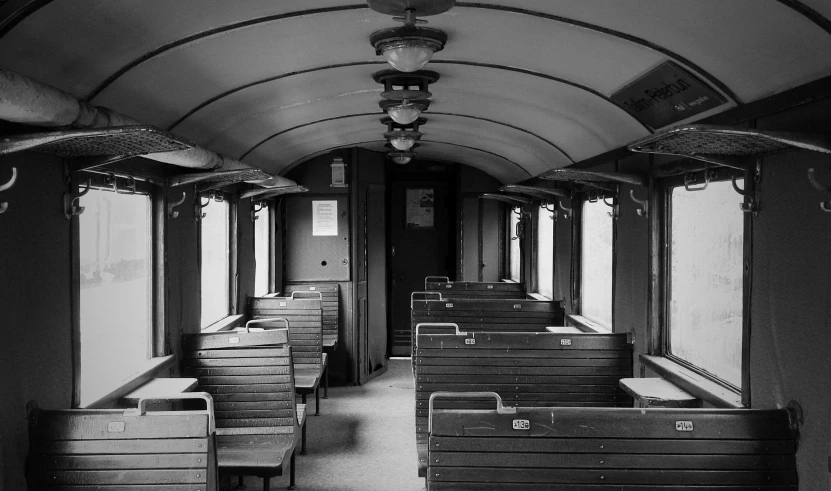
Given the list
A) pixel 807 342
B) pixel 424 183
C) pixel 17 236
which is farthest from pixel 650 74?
pixel 424 183

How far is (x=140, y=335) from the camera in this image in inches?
234

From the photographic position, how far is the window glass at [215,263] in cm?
789

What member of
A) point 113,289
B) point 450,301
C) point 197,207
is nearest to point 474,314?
point 450,301

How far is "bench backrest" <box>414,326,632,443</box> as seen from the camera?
5863 mm

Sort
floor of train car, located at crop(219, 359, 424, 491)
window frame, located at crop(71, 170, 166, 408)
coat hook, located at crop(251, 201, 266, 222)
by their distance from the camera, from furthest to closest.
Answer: coat hook, located at crop(251, 201, 266, 222) → floor of train car, located at crop(219, 359, 424, 491) → window frame, located at crop(71, 170, 166, 408)

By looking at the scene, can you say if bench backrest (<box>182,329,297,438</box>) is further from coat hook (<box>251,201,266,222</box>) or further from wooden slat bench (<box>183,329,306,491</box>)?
coat hook (<box>251,201,266,222</box>)

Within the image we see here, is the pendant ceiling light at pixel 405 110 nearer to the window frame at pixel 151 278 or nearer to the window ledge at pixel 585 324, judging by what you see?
the window frame at pixel 151 278

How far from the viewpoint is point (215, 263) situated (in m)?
8.33

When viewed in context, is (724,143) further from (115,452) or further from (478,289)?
(478,289)

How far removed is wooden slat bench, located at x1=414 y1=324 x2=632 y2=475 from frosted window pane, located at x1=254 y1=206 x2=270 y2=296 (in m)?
5.09

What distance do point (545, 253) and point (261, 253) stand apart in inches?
156

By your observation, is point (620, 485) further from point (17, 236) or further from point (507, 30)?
point (17, 236)

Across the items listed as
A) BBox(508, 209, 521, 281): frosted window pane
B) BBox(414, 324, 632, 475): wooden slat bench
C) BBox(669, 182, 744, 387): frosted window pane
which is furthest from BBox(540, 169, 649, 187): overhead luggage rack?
BBox(508, 209, 521, 281): frosted window pane

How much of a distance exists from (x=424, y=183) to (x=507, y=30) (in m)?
9.21
